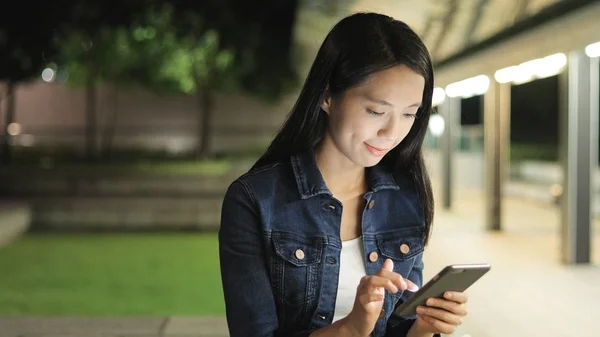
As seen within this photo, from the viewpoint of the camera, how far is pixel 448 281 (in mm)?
1704

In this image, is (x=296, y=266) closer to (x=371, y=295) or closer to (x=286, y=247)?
(x=286, y=247)

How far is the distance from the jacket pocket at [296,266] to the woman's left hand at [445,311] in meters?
0.29

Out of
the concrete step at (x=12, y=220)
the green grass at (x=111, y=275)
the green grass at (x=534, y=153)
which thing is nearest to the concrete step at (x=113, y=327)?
the green grass at (x=111, y=275)

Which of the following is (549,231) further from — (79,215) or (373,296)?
(373,296)

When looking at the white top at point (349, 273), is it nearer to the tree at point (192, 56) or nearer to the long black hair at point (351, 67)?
the long black hair at point (351, 67)

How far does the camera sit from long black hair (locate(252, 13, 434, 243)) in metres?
1.89

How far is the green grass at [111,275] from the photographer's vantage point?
284 inches

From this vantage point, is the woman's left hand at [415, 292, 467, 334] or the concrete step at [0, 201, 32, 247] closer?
the woman's left hand at [415, 292, 467, 334]

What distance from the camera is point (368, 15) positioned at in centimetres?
197

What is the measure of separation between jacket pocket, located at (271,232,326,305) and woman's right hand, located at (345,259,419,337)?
8.4 inches

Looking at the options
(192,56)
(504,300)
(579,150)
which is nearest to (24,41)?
(192,56)

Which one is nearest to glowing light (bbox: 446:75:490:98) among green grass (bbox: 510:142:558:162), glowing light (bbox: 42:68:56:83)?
green grass (bbox: 510:142:558:162)

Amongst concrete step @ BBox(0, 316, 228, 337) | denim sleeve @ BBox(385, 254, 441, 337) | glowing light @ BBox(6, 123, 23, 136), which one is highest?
glowing light @ BBox(6, 123, 23, 136)

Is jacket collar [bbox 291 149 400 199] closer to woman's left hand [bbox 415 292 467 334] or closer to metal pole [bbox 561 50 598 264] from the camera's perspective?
woman's left hand [bbox 415 292 467 334]
